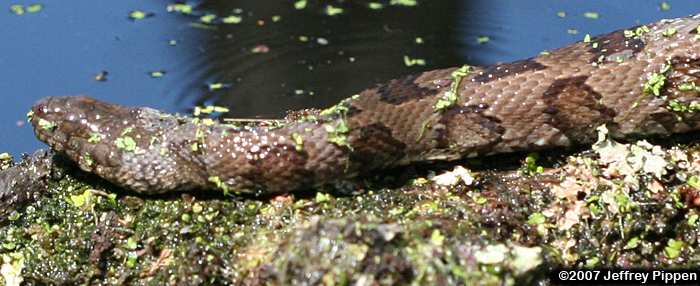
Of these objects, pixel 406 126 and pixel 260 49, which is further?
pixel 260 49

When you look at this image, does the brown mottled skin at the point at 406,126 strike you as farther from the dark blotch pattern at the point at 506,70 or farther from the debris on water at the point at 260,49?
the debris on water at the point at 260,49

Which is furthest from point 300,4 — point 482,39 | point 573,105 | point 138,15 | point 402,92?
point 573,105

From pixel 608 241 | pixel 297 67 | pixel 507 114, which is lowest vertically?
pixel 297 67

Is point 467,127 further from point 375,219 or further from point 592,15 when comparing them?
point 592,15

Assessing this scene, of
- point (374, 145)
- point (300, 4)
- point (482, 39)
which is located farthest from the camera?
point (300, 4)

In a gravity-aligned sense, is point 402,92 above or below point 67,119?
above

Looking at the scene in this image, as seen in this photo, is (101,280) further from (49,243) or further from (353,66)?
(353,66)

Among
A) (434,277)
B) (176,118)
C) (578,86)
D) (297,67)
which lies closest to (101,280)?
(176,118)

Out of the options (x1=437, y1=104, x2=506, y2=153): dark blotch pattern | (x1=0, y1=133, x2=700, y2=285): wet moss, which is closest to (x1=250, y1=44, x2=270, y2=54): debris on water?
(x1=0, y1=133, x2=700, y2=285): wet moss
